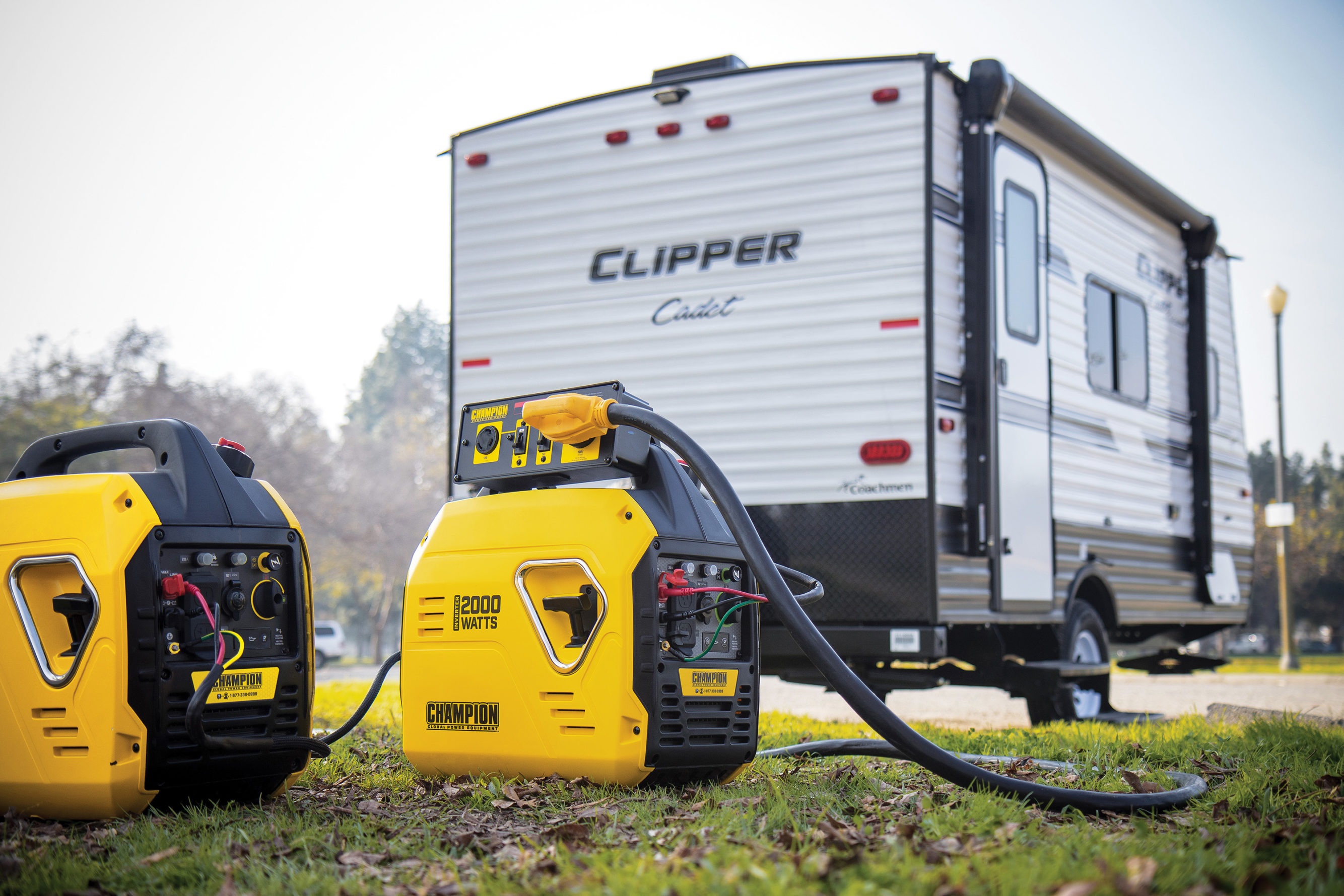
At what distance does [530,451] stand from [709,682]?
1071 mm

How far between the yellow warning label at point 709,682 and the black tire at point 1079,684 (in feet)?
12.5

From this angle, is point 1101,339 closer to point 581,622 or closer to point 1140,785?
point 1140,785

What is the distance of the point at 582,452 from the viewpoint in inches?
159

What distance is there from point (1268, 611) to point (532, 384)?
2102 inches

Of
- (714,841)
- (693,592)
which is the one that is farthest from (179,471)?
(714,841)

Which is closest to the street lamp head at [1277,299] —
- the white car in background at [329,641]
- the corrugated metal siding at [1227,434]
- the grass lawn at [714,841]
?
the corrugated metal siding at [1227,434]

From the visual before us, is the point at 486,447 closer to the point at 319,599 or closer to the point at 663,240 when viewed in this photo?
the point at 663,240

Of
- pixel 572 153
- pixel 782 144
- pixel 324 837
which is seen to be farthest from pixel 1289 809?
pixel 572 153

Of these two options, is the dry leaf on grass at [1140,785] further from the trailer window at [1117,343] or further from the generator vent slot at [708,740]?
the trailer window at [1117,343]

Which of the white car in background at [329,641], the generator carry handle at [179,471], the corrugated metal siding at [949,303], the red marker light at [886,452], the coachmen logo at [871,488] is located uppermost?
the corrugated metal siding at [949,303]

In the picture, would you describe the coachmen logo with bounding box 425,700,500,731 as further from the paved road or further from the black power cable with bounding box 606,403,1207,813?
the paved road

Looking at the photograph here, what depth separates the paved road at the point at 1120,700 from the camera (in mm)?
9609

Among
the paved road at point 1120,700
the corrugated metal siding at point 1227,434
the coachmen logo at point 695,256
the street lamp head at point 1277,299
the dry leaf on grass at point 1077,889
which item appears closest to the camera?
the dry leaf on grass at point 1077,889

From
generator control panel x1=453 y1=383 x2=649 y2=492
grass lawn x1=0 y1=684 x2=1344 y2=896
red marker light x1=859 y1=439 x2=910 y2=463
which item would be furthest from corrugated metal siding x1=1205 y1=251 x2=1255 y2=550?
generator control panel x1=453 y1=383 x2=649 y2=492
